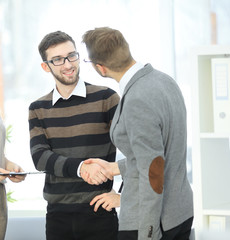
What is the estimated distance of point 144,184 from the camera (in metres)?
1.73

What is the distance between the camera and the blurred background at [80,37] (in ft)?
13.0

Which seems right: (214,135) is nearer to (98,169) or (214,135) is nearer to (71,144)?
(98,169)

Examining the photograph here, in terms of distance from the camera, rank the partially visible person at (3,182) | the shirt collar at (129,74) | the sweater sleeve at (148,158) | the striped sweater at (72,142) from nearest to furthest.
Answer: the sweater sleeve at (148,158)
the shirt collar at (129,74)
the striped sweater at (72,142)
the partially visible person at (3,182)

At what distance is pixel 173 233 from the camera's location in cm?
183

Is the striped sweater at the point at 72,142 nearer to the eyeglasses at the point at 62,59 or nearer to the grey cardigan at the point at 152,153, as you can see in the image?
the eyeglasses at the point at 62,59

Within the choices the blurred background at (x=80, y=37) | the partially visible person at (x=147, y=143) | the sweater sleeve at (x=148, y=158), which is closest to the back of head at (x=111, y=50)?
the partially visible person at (x=147, y=143)

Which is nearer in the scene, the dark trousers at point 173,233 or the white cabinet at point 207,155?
the dark trousers at point 173,233

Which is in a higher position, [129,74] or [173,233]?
[129,74]

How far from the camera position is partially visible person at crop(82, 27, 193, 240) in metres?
1.72

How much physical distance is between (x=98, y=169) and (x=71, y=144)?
233 millimetres

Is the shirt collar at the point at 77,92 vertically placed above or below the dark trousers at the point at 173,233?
above

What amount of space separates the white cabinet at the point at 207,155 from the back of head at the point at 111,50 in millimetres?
547

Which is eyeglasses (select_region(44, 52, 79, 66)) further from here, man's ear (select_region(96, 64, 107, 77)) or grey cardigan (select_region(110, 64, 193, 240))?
grey cardigan (select_region(110, 64, 193, 240))

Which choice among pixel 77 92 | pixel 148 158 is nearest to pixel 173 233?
pixel 148 158
